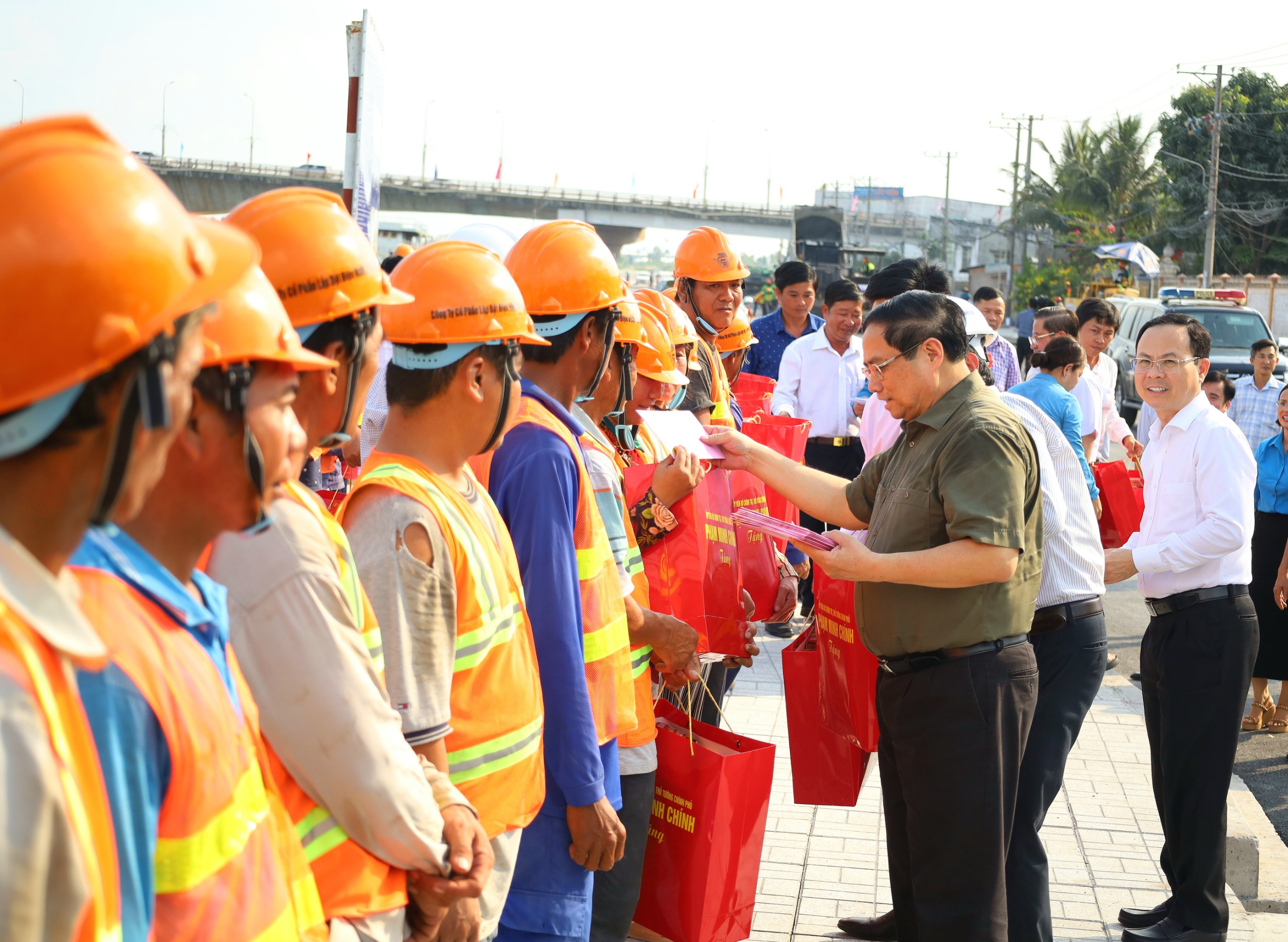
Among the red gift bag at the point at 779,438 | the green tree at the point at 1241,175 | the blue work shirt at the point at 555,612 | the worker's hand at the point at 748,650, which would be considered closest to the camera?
the blue work shirt at the point at 555,612

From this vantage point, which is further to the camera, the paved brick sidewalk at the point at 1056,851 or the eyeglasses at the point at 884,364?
the paved brick sidewalk at the point at 1056,851

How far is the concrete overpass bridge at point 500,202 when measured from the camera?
64.5 metres

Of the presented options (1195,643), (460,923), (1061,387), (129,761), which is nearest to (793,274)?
(1061,387)

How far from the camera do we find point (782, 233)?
8838 cm

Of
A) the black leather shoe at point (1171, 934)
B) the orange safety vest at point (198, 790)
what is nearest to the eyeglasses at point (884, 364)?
the black leather shoe at point (1171, 934)

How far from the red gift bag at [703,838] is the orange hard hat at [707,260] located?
3.78 m

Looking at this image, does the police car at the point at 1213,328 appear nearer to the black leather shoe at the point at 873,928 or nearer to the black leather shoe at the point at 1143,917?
the black leather shoe at the point at 1143,917

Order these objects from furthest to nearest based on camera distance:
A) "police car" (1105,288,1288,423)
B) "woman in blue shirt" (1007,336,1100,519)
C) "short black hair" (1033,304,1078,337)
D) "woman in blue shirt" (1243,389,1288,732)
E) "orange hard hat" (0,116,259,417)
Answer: "police car" (1105,288,1288,423), "short black hair" (1033,304,1078,337), "woman in blue shirt" (1243,389,1288,732), "woman in blue shirt" (1007,336,1100,519), "orange hard hat" (0,116,259,417)

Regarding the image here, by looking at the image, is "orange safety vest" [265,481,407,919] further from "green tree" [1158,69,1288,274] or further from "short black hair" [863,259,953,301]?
"green tree" [1158,69,1288,274]

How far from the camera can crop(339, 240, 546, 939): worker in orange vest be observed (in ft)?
6.77

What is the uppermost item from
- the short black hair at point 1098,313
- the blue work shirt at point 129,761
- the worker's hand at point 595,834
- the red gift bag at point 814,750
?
the short black hair at point 1098,313

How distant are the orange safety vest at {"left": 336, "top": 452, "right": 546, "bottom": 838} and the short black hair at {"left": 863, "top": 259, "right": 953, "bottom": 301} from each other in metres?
4.04

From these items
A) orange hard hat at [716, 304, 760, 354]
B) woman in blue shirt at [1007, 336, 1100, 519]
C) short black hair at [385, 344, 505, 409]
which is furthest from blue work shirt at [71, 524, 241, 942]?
orange hard hat at [716, 304, 760, 354]

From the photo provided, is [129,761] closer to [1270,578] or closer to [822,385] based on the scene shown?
[1270,578]
